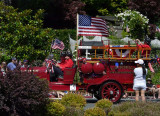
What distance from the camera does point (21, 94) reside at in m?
8.69

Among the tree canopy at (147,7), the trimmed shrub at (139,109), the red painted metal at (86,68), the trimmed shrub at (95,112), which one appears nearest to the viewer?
the trimmed shrub at (139,109)

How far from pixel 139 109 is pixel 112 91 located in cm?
475

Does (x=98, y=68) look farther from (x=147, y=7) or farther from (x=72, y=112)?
(x=147, y=7)

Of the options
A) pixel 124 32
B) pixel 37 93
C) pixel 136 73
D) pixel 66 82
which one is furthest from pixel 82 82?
pixel 124 32

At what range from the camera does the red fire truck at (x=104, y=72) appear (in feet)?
46.4

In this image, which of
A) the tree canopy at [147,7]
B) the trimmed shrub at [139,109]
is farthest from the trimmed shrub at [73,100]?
the tree canopy at [147,7]

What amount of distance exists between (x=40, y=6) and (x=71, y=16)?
7.83 feet

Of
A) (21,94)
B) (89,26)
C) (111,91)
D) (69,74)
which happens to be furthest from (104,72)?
(21,94)

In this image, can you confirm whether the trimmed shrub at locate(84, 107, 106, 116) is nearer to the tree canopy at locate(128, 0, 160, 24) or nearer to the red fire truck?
the red fire truck

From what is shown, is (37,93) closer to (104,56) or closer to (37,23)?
(104,56)

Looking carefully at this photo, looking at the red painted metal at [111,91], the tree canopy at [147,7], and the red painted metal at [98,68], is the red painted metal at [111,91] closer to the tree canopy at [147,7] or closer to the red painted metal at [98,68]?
the red painted metal at [98,68]

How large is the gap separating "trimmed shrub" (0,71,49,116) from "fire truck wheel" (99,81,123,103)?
17.3 feet

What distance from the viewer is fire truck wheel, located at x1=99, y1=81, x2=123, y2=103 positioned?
1417cm

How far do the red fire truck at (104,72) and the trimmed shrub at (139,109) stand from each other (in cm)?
406
